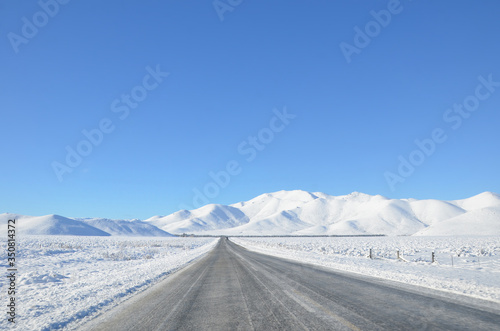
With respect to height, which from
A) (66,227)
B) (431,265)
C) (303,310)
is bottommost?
(431,265)

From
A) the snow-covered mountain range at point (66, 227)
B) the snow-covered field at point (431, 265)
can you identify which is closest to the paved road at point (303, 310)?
the snow-covered field at point (431, 265)

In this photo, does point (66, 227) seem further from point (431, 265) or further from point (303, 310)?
point (303, 310)

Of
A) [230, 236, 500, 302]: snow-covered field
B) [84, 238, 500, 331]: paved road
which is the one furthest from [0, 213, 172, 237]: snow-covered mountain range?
[84, 238, 500, 331]: paved road

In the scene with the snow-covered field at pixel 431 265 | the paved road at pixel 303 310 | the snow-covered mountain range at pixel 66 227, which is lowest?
the snow-covered field at pixel 431 265

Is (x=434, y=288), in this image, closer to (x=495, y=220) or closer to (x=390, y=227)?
(x=495, y=220)

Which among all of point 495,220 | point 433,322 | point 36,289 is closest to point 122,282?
point 36,289

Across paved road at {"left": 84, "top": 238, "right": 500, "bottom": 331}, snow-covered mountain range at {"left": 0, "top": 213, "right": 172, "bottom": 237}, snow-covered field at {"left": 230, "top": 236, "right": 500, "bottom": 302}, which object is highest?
snow-covered mountain range at {"left": 0, "top": 213, "right": 172, "bottom": 237}

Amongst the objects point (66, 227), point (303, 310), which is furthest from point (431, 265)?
point (66, 227)

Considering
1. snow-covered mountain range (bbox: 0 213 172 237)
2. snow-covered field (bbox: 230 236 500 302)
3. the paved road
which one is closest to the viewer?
the paved road

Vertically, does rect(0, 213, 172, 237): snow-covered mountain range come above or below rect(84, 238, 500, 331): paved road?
above

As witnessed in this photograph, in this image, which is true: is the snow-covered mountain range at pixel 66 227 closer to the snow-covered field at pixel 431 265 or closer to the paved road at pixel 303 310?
the snow-covered field at pixel 431 265

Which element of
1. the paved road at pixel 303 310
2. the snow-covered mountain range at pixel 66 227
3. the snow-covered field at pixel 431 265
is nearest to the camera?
the paved road at pixel 303 310

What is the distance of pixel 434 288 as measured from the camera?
9.59 meters

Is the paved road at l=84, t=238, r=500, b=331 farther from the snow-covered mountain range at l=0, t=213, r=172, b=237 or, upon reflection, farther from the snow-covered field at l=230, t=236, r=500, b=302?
the snow-covered mountain range at l=0, t=213, r=172, b=237
